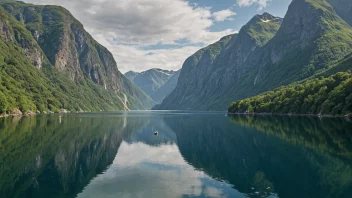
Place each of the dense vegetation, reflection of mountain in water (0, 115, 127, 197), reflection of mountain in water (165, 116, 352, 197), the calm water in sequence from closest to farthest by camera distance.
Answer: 1. reflection of mountain in water (165, 116, 352, 197)
2. the calm water
3. reflection of mountain in water (0, 115, 127, 197)
4. the dense vegetation

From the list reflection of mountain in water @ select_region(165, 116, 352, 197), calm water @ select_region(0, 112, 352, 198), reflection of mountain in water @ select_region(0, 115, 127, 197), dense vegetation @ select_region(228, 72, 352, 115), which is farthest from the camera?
dense vegetation @ select_region(228, 72, 352, 115)

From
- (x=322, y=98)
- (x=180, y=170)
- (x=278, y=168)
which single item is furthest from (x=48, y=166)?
(x=322, y=98)

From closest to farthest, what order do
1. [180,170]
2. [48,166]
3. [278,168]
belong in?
[278,168], [180,170], [48,166]

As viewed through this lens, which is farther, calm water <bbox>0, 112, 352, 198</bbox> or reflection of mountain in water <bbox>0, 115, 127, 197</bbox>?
reflection of mountain in water <bbox>0, 115, 127, 197</bbox>

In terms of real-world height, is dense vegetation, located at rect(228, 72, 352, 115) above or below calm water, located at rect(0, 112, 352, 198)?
above

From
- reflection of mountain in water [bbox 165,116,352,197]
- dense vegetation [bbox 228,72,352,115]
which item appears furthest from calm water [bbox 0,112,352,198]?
dense vegetation [bbox 228,72,352,115]

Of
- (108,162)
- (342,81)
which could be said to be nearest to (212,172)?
(108,162)

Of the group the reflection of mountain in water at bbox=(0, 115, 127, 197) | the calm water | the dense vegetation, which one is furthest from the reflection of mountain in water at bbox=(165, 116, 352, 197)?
the dense vegetation

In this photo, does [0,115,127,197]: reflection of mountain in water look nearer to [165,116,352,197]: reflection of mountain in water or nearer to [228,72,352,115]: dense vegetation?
[165,116,352,197]: reflection of mountain in water

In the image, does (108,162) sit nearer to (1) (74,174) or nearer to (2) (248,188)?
(1) (74,174)

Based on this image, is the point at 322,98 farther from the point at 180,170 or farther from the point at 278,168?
the point at 180,170

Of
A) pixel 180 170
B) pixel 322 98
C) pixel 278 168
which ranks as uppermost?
pixel 322 98
